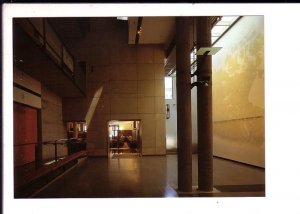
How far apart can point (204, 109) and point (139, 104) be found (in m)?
8.08

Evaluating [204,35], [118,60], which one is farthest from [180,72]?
[118,60]

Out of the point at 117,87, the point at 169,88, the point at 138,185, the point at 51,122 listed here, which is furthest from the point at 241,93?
the point at 51,122

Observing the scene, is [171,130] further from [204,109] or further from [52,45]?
[204,109]

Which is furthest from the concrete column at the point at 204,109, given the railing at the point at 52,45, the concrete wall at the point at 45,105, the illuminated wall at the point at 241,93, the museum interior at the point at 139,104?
the concrete wall at the point at 45,105

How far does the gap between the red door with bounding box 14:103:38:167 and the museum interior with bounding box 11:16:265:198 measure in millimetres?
37

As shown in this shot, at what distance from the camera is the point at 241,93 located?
10688 mm

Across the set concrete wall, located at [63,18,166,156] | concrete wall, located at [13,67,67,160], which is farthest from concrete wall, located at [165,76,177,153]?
concrete wall, located at [13,67,67,160]

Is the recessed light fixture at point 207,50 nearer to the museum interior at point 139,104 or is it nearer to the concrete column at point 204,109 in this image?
the museum interior at point 139,104

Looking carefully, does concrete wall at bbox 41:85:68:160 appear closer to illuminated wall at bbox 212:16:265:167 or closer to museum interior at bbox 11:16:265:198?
museum interior at bbox 11:16:265:198

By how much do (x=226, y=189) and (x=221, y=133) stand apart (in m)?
7.08

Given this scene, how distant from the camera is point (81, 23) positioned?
12.9 meters

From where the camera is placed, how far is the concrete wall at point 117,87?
14.1m

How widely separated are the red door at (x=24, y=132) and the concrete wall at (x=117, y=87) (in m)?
3.66
